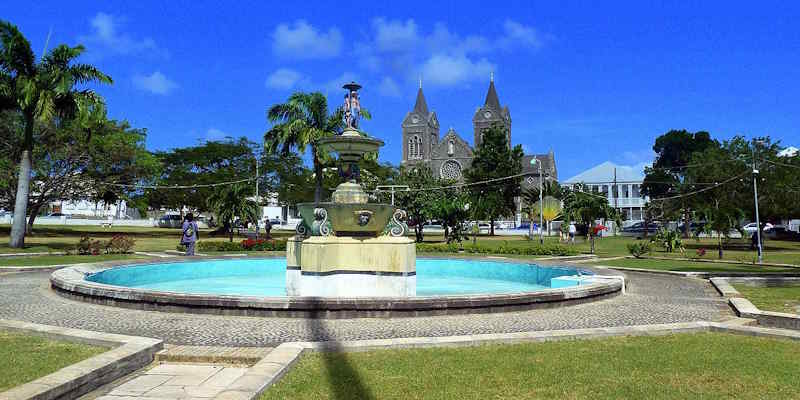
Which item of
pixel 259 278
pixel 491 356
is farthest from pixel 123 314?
pixel 259 278

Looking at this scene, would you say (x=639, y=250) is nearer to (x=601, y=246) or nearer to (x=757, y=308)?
(x=601, y=246)

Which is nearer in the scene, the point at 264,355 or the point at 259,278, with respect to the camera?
the point at 264,355

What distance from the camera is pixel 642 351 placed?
21.5 feet

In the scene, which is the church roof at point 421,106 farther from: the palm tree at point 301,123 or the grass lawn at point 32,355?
the grass lawn at point 32,355

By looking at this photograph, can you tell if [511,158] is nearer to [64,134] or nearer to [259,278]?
[64,134]

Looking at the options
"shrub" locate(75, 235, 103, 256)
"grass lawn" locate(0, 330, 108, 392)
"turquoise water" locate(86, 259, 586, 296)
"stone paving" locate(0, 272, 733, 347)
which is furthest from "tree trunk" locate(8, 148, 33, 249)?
"grass lawn" locate(0, 330, 108, 392)

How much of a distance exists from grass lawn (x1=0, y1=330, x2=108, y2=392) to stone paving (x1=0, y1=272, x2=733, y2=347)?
3.38 ft

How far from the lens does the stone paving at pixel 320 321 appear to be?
754 cm

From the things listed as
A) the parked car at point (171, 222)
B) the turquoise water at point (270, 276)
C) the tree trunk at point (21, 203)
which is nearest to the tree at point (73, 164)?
the tree trunk at point (21, 203)

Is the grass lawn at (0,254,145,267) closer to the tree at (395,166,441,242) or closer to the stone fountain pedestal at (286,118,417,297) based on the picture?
the stone fountain pedestal at (286,118,417,297)

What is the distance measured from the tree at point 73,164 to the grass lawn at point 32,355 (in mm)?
34609

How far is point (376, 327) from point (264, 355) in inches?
92.3

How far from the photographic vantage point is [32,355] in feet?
19.6

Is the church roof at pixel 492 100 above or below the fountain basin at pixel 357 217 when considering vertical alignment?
above
